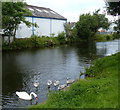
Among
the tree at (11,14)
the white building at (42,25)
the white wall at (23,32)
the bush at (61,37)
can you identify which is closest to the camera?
the tree at (11,14)

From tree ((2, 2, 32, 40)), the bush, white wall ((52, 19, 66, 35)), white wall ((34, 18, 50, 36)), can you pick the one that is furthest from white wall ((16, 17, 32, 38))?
white wall ((52, 19, 66, 35))

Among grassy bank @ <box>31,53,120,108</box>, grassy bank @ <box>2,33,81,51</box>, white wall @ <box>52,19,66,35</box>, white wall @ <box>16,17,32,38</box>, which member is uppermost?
white wall @ <box>52,19,66,35</box>

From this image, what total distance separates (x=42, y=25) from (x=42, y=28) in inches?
22.3

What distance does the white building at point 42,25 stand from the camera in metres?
31.7

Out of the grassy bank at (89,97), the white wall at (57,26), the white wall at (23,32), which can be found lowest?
the grassy bank at (89,97)

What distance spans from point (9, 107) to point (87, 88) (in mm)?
2899

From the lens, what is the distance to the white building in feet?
104

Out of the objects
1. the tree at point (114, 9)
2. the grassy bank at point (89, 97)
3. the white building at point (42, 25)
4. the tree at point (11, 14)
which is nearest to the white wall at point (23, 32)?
the white building at point (42, 25)

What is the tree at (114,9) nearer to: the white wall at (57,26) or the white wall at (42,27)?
the white wall at (42,27)

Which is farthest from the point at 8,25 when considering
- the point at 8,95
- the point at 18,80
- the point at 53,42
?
the point at 8,95

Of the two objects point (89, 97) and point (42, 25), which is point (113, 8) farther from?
point (42, 25)

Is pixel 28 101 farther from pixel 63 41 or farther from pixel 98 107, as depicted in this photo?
pixel 63 41

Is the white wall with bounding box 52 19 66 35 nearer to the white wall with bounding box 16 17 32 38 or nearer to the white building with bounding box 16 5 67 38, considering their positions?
the white building with bounding box 16 5 67 38

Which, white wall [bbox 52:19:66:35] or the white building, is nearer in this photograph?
the white building
